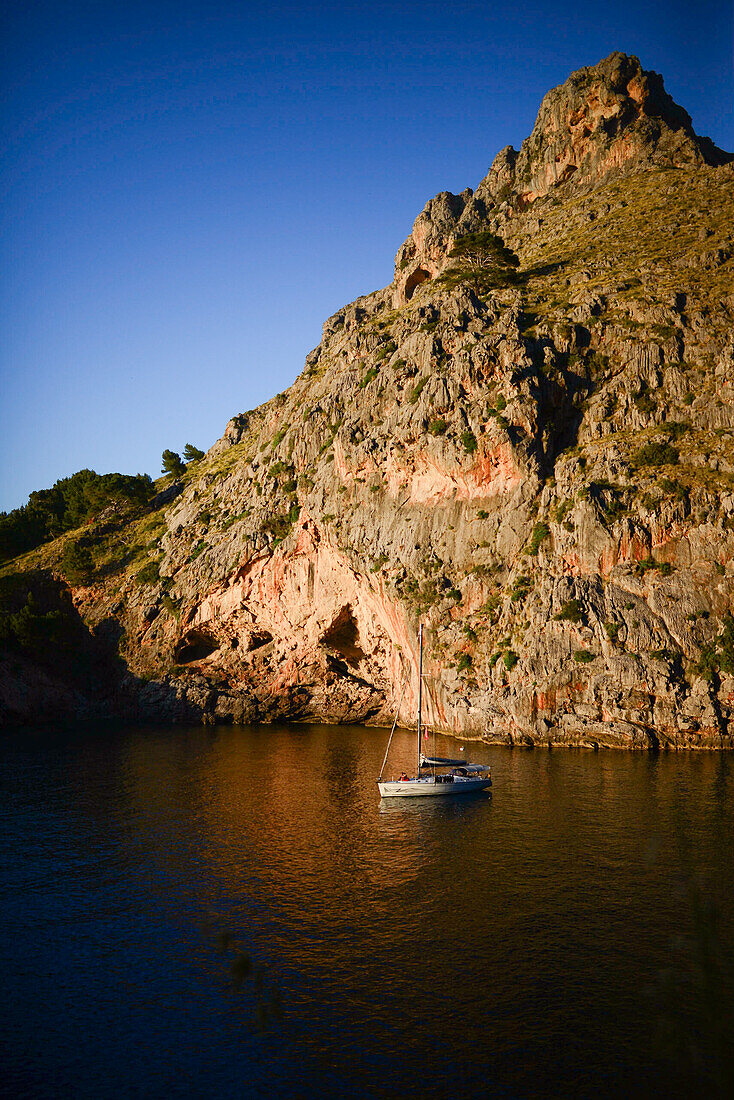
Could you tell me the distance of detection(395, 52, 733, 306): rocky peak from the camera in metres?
141

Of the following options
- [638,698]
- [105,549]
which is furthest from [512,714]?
[105,549]

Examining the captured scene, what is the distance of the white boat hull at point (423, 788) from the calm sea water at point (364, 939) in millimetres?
1926

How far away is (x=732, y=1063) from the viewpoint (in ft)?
20.2

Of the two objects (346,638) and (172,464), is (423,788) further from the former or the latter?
(172,464)

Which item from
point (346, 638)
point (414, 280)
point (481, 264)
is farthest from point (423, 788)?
point (414, 280)

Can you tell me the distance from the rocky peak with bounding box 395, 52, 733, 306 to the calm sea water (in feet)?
400

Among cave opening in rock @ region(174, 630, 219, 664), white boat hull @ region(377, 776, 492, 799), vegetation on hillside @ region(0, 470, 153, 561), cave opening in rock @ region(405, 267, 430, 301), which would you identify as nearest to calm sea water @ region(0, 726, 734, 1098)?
white boat hull @ region(377, 776, 492, 799)

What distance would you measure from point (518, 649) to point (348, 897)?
4612cm

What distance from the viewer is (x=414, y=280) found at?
15688cm

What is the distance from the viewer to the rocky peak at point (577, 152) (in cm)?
14075

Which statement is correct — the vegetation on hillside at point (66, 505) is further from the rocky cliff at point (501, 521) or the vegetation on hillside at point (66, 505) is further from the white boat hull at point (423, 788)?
the white boat hull at point (423, 788)

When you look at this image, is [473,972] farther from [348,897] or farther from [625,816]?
[625,816]

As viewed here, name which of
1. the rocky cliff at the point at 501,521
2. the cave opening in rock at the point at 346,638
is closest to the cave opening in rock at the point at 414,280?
the rocky cliff at the point at 501,521

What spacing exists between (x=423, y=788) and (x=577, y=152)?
5465 inches
